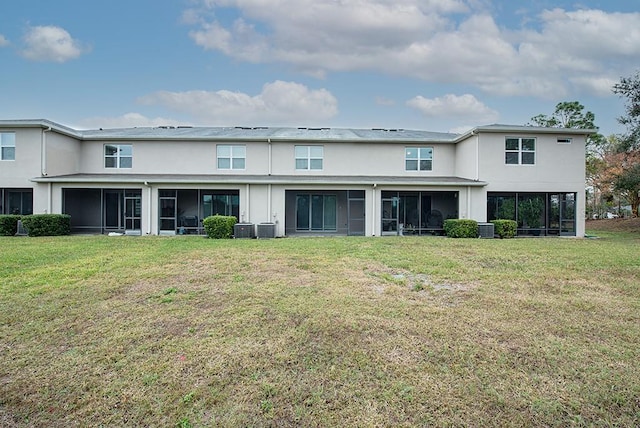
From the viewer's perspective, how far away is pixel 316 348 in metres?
4.14

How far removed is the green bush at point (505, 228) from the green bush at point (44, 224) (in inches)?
766

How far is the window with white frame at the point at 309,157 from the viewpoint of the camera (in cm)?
1923

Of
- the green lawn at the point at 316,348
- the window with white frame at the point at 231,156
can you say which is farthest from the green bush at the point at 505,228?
the window with white frame at the point at 231,156

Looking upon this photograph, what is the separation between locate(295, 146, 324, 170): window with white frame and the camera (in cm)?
1923

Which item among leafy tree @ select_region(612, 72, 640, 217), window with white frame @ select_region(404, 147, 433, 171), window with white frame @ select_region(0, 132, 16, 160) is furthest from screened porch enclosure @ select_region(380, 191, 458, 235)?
window with white frame @ select_region(0, 132, 16, 160)

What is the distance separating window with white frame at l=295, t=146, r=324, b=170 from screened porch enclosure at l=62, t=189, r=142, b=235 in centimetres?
823

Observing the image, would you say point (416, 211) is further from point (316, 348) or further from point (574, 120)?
point (574, 120)

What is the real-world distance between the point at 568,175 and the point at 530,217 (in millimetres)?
2571

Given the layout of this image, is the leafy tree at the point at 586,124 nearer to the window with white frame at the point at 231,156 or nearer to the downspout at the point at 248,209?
the window with white frame at the point at 231,156

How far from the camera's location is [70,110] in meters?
24.0

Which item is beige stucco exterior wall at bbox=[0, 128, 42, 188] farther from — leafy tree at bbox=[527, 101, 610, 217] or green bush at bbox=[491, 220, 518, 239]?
leafy tree at bbox=[527, 101, 610, 217]

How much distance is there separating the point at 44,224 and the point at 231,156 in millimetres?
8637

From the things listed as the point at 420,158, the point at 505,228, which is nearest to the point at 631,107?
the point at 505,228

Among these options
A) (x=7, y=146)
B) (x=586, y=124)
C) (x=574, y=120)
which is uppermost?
(x=574, y=120)
